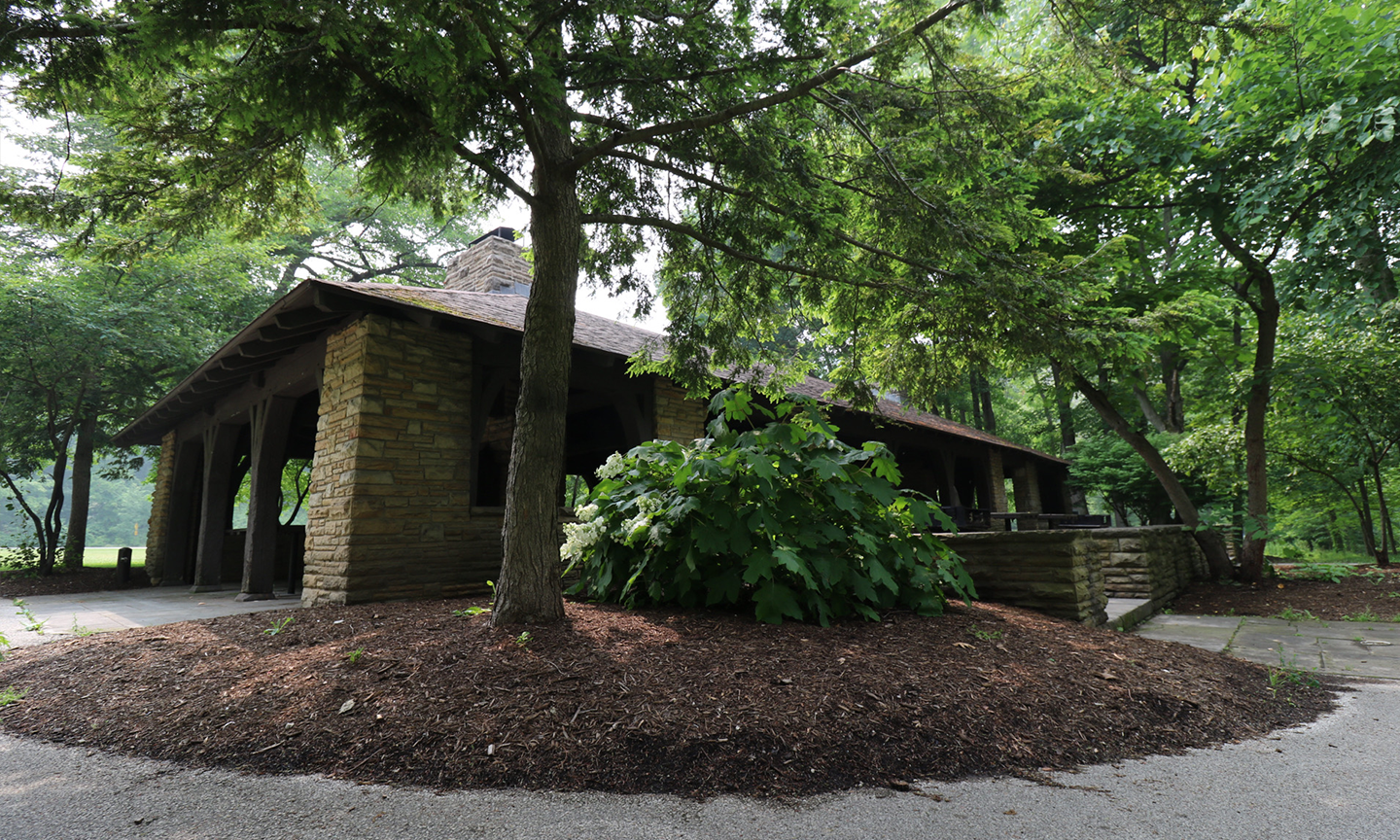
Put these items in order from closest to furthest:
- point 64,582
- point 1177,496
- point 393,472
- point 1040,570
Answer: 1. point 1040,570
2. point 393,472
3. point 1177,496
4. point 64,582

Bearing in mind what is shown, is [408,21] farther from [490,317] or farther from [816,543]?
[490,317]

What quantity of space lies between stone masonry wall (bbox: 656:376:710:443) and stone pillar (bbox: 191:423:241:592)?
641cm

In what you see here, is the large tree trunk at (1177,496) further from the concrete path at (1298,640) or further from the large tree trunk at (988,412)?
the large tree trunk at (988,412)

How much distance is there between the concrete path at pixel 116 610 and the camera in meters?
5.30

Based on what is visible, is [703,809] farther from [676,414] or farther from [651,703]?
[676,414]

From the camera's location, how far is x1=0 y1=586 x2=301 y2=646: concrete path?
17.4 ft

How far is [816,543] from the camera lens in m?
3.62

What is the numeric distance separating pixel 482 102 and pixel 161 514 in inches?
473

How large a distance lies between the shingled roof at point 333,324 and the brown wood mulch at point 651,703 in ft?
9.28

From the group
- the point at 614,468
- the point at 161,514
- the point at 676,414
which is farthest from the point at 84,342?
the point at 614,468

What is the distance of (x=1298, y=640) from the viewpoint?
16.7 feet

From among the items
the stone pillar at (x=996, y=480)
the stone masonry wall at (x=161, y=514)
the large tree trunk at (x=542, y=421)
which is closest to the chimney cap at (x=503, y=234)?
the stone masonry wall at (x=161, y=514)

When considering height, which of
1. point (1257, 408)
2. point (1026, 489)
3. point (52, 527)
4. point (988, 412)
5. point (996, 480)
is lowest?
point (52, 527)

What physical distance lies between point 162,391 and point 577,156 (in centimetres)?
1353
